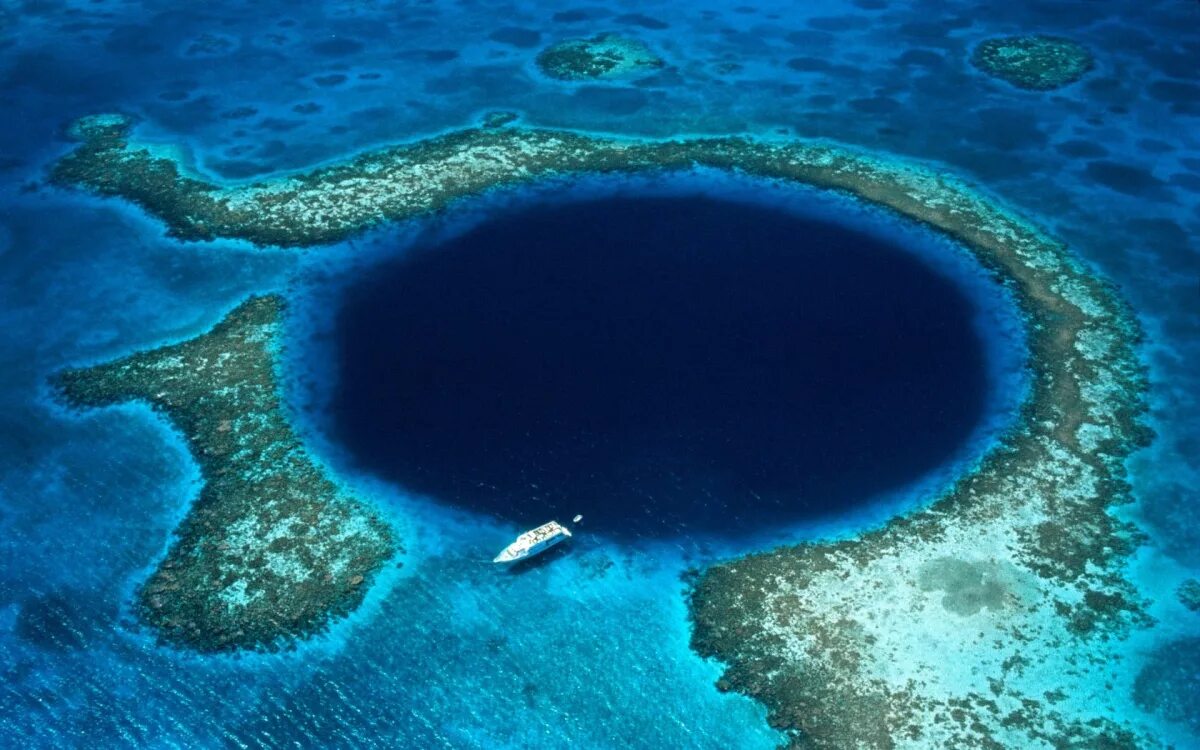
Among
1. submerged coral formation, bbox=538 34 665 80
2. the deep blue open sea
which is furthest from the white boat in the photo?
submerged coral formation, bbox=538 34 665 80

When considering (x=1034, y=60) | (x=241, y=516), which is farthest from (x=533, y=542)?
(x=1034, y=60)

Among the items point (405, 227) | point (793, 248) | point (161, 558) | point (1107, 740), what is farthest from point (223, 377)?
point (1107, 740)

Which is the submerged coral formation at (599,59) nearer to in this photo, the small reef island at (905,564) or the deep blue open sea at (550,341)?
the deep blue open sea at (550,341)

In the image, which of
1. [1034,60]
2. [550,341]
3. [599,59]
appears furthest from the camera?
[599,59]

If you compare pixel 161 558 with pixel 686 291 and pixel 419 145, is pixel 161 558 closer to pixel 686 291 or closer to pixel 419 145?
pixel 686 291

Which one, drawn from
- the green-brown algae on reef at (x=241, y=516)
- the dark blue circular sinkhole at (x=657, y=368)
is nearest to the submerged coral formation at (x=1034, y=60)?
the dark blue circular sinkhole at (x=657, y=368)

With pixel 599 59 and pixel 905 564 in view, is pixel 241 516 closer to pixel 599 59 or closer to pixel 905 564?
pixel 905 564
